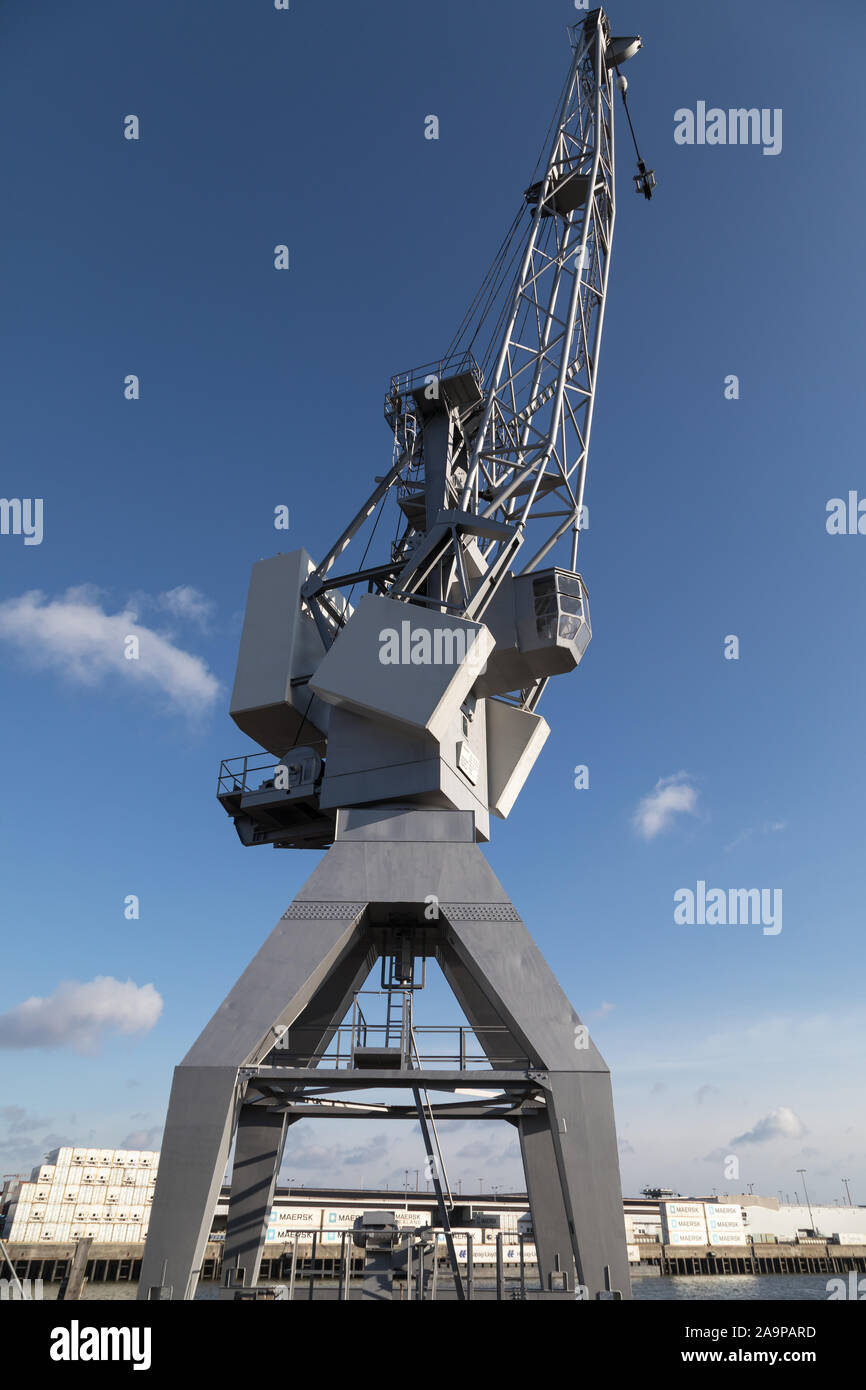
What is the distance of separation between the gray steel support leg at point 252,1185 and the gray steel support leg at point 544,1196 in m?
5.17

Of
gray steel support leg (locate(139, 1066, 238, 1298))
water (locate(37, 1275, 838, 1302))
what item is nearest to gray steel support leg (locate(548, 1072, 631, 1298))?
gray steel support leg (locate(139, 1066, 238, 1298))

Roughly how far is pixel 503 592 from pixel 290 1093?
37.0 feet

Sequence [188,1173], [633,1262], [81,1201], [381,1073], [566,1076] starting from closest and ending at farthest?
[188,1173] → [566,1076] → [381,1073] → [81,1201] → [633,1262]

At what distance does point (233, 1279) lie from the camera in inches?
690

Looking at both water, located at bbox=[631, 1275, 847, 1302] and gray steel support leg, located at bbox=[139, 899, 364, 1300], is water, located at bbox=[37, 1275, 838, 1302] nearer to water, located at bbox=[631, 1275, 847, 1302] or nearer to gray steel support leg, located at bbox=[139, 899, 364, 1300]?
water, located at bbox=[631, 1275, 847, 1302]

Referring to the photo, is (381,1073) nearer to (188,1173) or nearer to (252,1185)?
(188,1173)

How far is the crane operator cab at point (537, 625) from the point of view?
65.3 ft

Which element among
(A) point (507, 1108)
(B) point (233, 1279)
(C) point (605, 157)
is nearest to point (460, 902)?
(A) point (507, 1108)

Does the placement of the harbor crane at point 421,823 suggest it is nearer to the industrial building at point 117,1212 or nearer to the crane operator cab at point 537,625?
the crane operator cab at point 537,625
